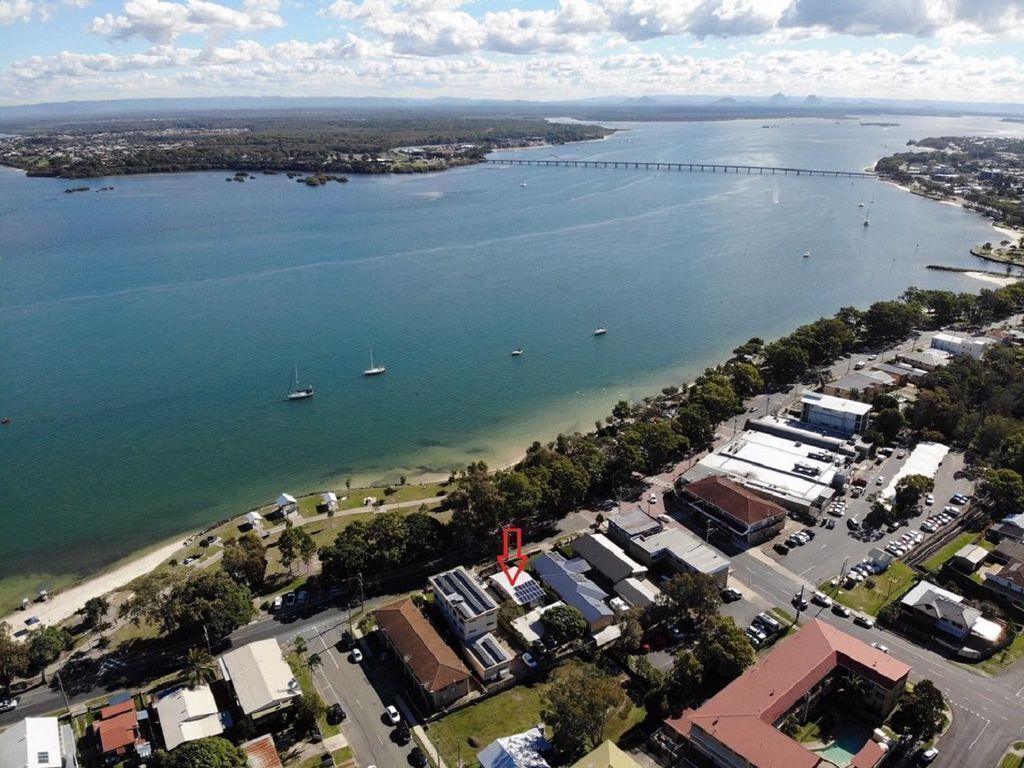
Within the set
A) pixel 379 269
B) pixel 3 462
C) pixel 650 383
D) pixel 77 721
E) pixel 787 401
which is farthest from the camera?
pixel 379 269

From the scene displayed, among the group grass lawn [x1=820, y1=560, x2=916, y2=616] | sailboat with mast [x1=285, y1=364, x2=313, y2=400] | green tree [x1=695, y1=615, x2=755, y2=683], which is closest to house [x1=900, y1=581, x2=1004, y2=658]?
grass lawn [x1=820, y1=560, x2=916, y2=616]

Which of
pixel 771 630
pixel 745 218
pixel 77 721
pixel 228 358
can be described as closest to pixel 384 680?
pixel 77 721

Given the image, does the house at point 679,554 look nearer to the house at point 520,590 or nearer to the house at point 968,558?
the house at point 520,590

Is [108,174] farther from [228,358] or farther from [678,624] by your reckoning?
[678,624]

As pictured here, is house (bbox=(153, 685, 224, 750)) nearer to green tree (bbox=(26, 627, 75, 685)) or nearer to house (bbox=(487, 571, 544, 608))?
green tree (bbox=(26, 627, 75, 685))

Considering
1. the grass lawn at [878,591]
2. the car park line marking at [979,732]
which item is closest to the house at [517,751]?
the car park line marking at [979,732]

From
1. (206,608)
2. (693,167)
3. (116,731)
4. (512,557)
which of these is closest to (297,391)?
(512,557)
